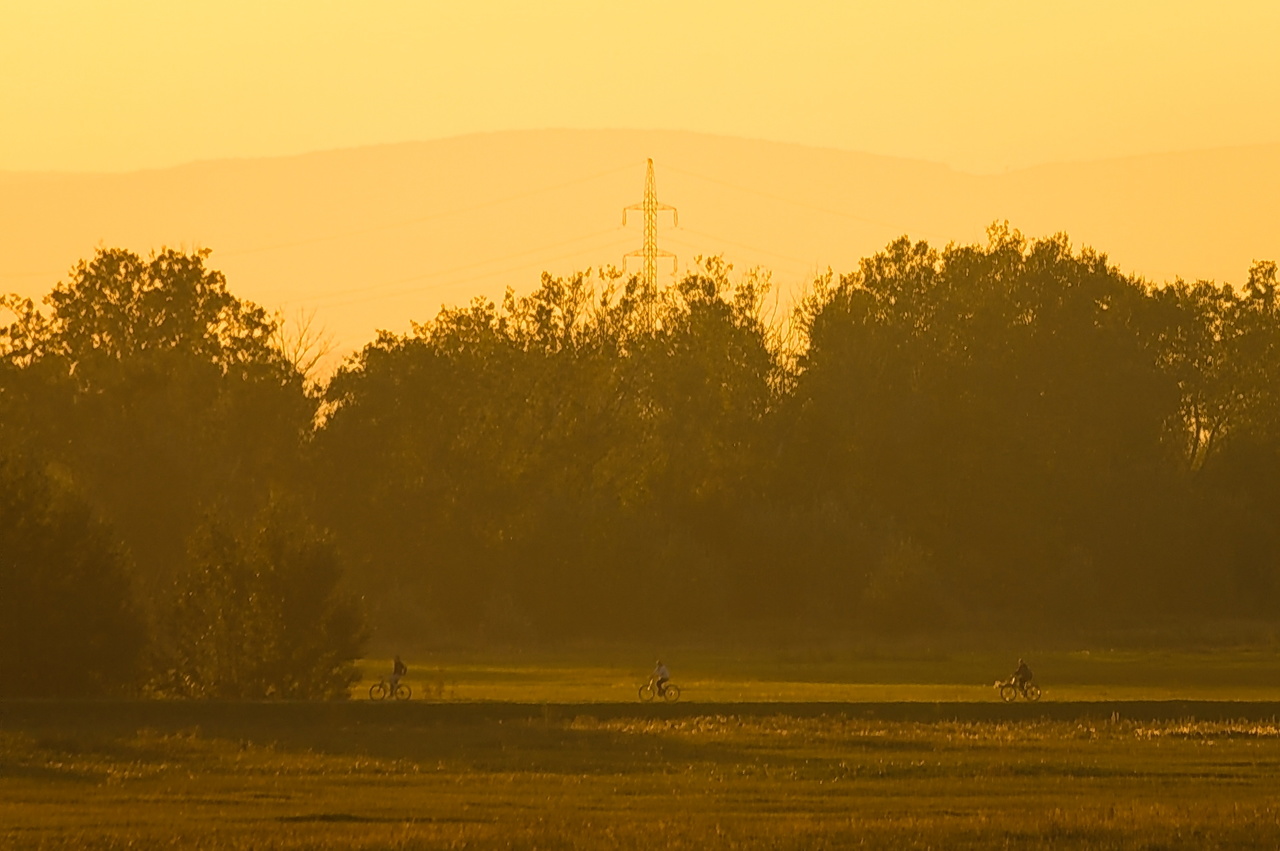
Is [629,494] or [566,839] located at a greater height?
[629,494]

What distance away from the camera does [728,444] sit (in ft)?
427

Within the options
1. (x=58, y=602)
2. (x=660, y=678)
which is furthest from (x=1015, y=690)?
(x=58, y=602)

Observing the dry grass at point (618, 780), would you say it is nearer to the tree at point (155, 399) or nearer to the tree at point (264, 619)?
the tree at point (264, 619)

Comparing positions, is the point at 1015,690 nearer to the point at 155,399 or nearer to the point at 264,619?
the point at 264,619

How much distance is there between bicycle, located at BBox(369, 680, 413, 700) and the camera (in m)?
62.1

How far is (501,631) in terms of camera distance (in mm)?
109625

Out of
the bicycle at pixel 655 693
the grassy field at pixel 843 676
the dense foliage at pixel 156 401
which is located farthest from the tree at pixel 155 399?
the bicycle at pixel 655 693

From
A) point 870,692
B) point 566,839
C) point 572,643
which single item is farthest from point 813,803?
point 572,643

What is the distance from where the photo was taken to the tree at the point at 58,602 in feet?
198

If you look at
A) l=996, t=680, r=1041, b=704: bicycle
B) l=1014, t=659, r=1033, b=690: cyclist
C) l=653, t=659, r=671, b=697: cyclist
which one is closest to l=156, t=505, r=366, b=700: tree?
l=653, t=659, r=671, b=697: cyclist

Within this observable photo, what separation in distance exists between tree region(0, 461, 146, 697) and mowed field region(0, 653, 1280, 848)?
7.63 metres

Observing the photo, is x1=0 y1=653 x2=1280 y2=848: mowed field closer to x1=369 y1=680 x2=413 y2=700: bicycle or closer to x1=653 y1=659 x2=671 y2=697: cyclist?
x1=369 y1=680 x2=413 y2=700: bicycle

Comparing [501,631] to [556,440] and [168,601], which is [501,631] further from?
[168,601]

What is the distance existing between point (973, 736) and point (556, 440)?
7884 centimetres
